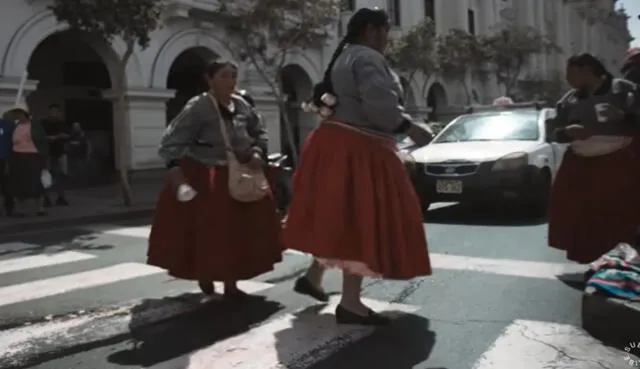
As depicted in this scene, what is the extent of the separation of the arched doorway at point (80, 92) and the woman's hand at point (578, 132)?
14771 millimetres

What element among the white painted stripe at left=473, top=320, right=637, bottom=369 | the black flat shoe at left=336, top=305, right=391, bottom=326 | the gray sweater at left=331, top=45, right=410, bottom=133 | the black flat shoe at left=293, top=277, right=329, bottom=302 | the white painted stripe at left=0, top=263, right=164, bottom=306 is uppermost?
the gray sweater at left=331, top=45, right=410, bottom=133

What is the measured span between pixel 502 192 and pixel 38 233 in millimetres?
5943

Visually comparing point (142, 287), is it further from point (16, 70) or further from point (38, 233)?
point (16, 70)

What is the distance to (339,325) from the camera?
3990 millimetres

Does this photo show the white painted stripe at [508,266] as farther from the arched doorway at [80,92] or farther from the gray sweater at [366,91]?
the arched doorway at [80,92]

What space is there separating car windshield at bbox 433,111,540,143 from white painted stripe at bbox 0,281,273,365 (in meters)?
5.71

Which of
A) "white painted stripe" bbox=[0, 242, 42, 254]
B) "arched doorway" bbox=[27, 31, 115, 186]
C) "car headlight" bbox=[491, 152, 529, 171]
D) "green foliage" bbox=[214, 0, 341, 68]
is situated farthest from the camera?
"arched doorway" bbox=[27, 31, 115, 186]

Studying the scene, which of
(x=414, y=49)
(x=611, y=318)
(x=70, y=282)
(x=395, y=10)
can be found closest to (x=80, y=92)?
(x=414, y=49)

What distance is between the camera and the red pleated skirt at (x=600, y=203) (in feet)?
16.3

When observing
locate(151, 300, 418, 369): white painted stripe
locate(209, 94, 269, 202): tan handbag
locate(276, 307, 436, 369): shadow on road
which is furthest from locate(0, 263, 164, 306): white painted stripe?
locate(276, 307, 436, 369): shadow on road

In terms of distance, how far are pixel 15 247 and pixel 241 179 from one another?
4.35m

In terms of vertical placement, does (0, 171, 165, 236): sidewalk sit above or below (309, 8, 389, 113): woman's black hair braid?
below

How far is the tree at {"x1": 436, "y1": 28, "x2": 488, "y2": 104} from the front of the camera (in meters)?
26.3

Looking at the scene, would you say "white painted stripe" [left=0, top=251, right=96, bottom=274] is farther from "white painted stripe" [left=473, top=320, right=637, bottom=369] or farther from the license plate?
"white painted stripe" [left=473, top=320, right=637, bottom=369]
